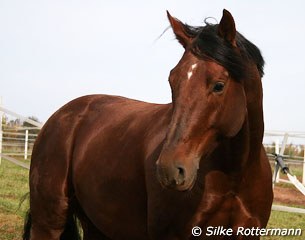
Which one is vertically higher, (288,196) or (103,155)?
(103,155)

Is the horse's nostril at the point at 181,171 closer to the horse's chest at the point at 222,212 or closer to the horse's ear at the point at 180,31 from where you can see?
the horse's chest at the point at 222,212

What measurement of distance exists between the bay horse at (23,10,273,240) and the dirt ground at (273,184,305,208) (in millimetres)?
8372

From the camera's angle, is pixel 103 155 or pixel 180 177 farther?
pixel 103 155

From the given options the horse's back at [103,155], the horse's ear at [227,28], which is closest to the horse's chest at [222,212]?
the horse's back at [103,155]

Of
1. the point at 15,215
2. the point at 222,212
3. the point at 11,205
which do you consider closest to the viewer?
the point at 222,212

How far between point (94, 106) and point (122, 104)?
30cm

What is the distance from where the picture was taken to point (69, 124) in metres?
4.41

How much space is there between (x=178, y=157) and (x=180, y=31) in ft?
2.96

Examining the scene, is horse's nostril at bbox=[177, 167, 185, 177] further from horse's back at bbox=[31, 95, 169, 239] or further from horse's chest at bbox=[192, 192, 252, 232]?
horse's back at bbox=[31, 95, 169, 239]

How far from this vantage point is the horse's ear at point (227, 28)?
2645mm

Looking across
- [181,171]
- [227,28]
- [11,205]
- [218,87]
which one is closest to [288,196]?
[11,205]

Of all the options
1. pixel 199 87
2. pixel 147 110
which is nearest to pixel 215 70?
pixel 199 87

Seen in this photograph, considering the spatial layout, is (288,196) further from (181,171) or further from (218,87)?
(181,171)

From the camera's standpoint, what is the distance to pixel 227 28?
270 centimetres
